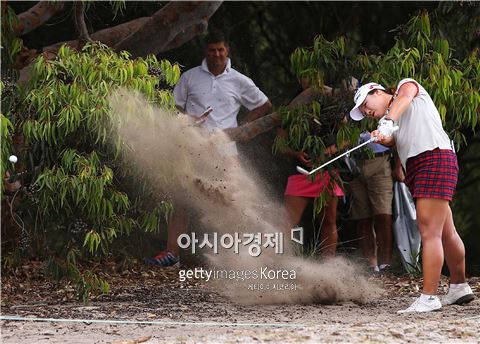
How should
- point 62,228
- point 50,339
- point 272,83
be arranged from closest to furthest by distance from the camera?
point 50,339 < point 62,228 < point 272,83

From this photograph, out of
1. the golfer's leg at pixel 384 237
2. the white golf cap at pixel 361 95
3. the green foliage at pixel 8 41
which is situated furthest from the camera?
the golfer's leg at pixel 384 237

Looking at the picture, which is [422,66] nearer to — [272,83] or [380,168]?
[380,168]

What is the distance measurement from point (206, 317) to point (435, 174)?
1714mm

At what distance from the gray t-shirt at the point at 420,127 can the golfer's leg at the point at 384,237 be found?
2829mm

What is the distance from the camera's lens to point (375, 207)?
10.2 meters

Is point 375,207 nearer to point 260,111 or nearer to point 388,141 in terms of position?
point 260,111

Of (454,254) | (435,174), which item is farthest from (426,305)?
(435,174)

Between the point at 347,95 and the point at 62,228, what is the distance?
241 centimetres

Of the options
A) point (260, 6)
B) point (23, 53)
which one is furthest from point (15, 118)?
point (260, 6)

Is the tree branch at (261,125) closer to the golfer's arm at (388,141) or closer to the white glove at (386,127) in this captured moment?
the golfer's arm at (388,141)

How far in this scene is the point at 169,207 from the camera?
7734 millimetres

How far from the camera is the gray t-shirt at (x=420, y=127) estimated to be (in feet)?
23.8

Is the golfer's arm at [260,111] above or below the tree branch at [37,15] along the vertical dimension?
below

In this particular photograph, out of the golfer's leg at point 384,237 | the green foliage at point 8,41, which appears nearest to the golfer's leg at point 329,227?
the golfer's leg at point 384,237
